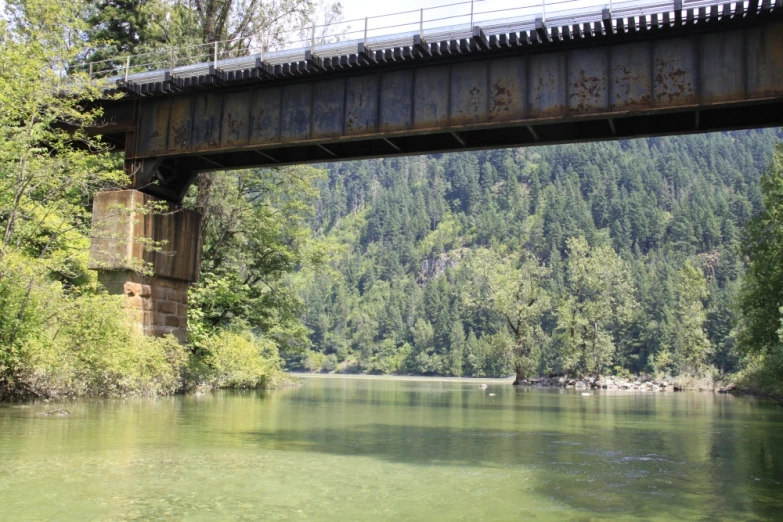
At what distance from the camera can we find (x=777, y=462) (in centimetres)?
1360

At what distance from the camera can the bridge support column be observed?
2545cm

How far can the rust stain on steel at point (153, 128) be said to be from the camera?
27.0 meters

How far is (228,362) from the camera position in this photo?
3359cm

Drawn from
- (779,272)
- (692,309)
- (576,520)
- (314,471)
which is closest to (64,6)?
(314,471)

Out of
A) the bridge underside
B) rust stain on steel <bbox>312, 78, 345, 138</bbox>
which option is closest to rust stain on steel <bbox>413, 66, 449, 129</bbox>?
the bridge underside

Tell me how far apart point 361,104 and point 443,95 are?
2.88 metres

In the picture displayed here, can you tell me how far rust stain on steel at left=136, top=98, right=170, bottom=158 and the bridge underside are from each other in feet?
0.15

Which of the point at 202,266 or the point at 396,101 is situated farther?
the point at 202,266

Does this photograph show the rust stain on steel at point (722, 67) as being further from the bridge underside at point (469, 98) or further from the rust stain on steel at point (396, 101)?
the rust stain on steel at point (396, 101)

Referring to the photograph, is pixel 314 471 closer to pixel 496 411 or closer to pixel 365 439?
pixel 365 439

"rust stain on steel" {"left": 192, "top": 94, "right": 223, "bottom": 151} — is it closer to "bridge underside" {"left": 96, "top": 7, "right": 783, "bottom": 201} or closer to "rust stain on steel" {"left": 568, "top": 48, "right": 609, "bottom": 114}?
"bridge underside" {"left": 96, "top": 7, "right": 783, "bottom": 201}

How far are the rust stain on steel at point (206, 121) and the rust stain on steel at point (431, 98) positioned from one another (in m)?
7.49

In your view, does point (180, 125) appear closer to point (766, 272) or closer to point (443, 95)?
point (443, 95)

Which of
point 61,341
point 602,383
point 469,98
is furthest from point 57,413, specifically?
point 602,383
